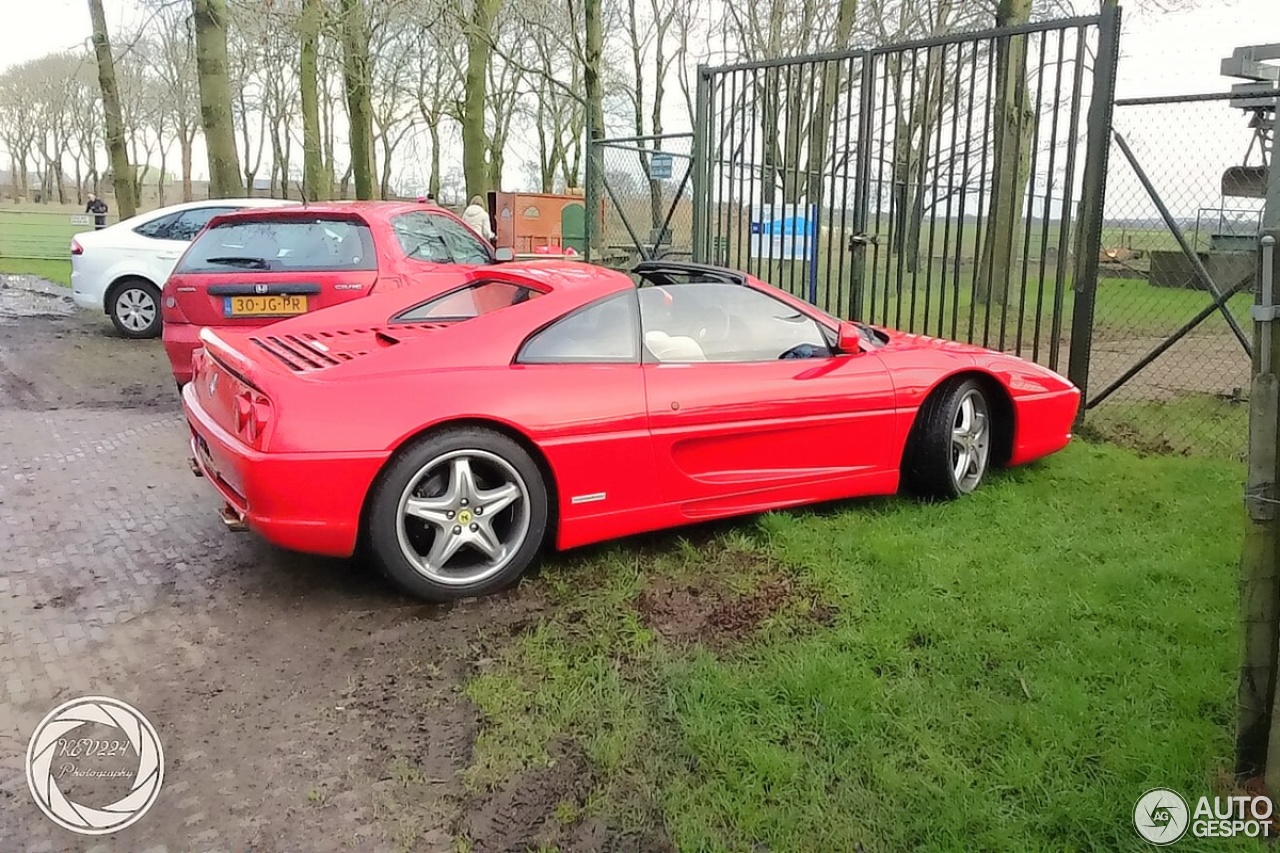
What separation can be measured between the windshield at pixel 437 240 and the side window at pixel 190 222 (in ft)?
15.7

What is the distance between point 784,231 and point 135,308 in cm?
788

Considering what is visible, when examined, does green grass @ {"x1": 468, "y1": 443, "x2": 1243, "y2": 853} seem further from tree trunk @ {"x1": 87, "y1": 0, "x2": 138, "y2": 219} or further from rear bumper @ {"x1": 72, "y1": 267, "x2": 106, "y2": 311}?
tree trunk @ {"x1": 87, "y1": 0, "x2": 138, "y2": 219}

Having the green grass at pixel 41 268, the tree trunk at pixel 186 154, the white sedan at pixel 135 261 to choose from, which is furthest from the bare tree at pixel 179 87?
the white sedan at pixel 135 261

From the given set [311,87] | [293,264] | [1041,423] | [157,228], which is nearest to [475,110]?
[157,228]

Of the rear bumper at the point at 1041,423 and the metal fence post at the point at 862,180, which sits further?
the metal fence post at the point at 862,180

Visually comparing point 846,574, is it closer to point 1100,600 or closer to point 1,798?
point 1100,600

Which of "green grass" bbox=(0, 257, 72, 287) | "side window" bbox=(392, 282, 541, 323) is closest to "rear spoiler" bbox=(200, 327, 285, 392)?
"side window" bbox=(392, 282, 541, 323)

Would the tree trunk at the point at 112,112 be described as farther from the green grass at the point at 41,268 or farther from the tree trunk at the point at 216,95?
the tree trunk at the point at 216,95

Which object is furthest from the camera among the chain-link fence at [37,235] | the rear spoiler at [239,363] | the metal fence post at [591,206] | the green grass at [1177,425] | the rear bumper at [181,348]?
the chain-link fence at [37,235]

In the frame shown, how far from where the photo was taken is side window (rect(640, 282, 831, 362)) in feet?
15.1

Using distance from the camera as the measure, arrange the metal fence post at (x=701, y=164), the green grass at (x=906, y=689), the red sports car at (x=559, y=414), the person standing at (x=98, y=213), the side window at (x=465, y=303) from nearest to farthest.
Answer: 1. the green grass at (x=906, y=689)
2. the red sports car at (x=559, y=414)
3. the side window at (x=465, y=303)
4. the metal fence post at (x=701, y=164)
5. the person standing at (x=98, y=213)

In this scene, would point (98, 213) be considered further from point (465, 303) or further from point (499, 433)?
point (499, 433)

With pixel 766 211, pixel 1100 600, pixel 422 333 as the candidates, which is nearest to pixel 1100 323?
pixel 766 211

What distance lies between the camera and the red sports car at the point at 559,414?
3.80 metres
